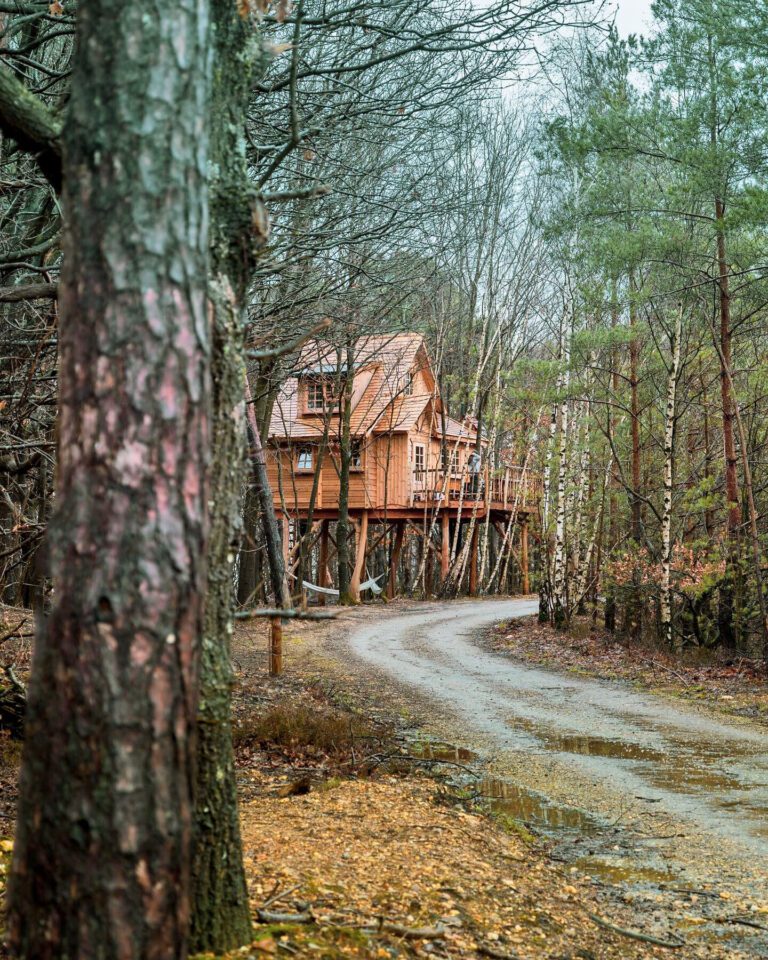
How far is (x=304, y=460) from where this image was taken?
3519cm

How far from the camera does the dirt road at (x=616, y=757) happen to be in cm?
617

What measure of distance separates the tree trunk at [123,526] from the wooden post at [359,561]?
27.4 metres

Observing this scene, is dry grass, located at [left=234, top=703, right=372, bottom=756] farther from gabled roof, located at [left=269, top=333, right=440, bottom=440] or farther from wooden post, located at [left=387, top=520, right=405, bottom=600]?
wooden post, located at [left=387, top=520, right=405, bottom=600]

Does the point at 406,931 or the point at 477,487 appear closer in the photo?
the point at 406,931

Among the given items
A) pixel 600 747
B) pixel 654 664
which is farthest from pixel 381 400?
pixel 600 747

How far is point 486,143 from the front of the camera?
29172 mm

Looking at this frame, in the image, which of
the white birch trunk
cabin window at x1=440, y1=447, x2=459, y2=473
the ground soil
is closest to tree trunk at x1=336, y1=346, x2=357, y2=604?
cabin window at x1=440, y1=447, x2=459, y2=473

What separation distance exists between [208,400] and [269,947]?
207 cm

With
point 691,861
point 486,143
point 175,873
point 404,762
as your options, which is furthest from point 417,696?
point 486,143

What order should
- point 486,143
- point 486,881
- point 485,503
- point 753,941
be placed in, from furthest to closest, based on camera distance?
point 485,503 < point 486,143 < point 486,881 < point 753,941

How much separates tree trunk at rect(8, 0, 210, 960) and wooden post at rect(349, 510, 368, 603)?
27431 mm

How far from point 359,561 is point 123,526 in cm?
3059

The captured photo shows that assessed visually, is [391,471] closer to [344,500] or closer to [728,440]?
[344,500]

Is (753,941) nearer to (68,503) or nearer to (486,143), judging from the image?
(68,503)
